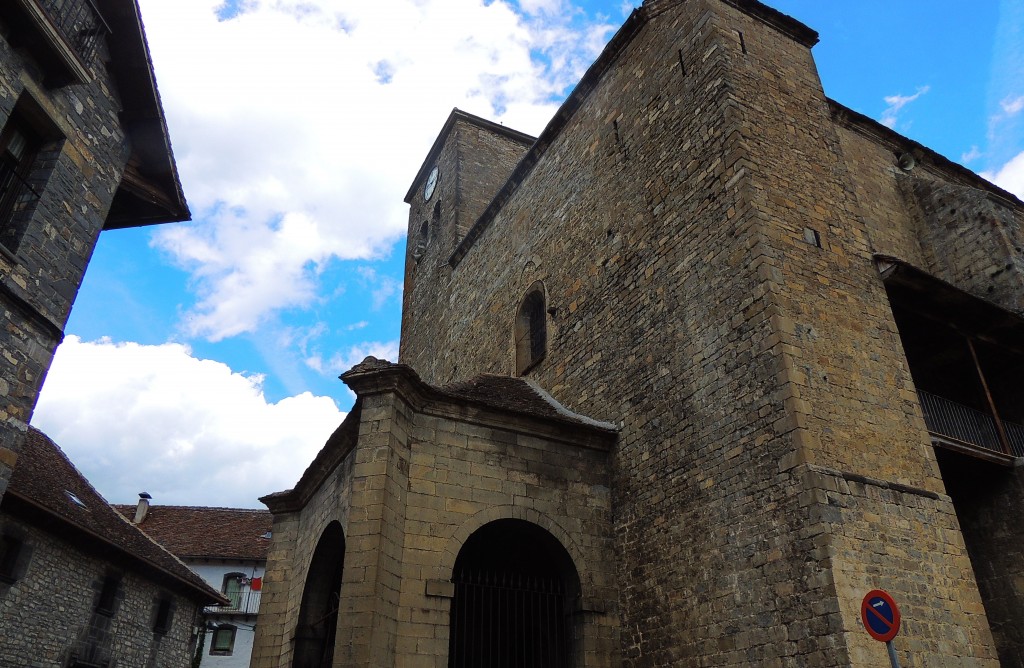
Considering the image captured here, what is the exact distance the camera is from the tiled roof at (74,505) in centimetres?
1359

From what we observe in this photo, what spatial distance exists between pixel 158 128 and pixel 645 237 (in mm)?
6696

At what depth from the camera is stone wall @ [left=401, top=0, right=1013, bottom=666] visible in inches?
262

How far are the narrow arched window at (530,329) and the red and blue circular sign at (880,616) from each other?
8121 millimetres

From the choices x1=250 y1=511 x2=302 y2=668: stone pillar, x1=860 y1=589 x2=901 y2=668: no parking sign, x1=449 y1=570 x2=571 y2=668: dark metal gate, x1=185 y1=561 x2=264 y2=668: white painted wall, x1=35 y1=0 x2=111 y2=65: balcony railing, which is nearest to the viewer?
x1=860 y1=589 x2=901 y2=668: no parking sign

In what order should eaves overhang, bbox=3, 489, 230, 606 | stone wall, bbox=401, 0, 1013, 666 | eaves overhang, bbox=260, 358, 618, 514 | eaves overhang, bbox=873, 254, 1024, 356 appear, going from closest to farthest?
stone wall, bbox=401, 0, 1013, 666, eaves overhang, bbox=260, 358, 618, 514, eaves overhang, bbox=873, 254, 1024, 356, eaves overhang, bbox=3, 489, 230, 606

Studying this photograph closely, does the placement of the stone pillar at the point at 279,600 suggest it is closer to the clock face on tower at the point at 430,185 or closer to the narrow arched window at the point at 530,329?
the narrow arched window at the point at 530,329

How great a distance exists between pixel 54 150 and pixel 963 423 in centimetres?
1186

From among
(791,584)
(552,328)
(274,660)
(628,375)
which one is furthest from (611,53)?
(274,660)

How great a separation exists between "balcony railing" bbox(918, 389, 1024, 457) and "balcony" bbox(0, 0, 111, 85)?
10.9 meters

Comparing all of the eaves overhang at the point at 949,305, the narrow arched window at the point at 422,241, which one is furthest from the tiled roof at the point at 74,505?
the eaves overhang at the point at 949,305

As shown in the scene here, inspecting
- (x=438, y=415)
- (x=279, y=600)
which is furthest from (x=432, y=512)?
(x=279, y=600)

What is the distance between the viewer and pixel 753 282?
25.8 ft

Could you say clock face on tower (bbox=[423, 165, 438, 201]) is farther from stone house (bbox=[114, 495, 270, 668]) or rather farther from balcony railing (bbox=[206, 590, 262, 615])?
balcony railing (bbox=[206, 590, 262, 615])

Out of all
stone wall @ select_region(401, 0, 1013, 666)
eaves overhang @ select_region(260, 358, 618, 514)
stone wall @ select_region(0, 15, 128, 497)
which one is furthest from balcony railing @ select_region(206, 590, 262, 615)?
stone wall @ select_region(0, 15, 128, 497)
